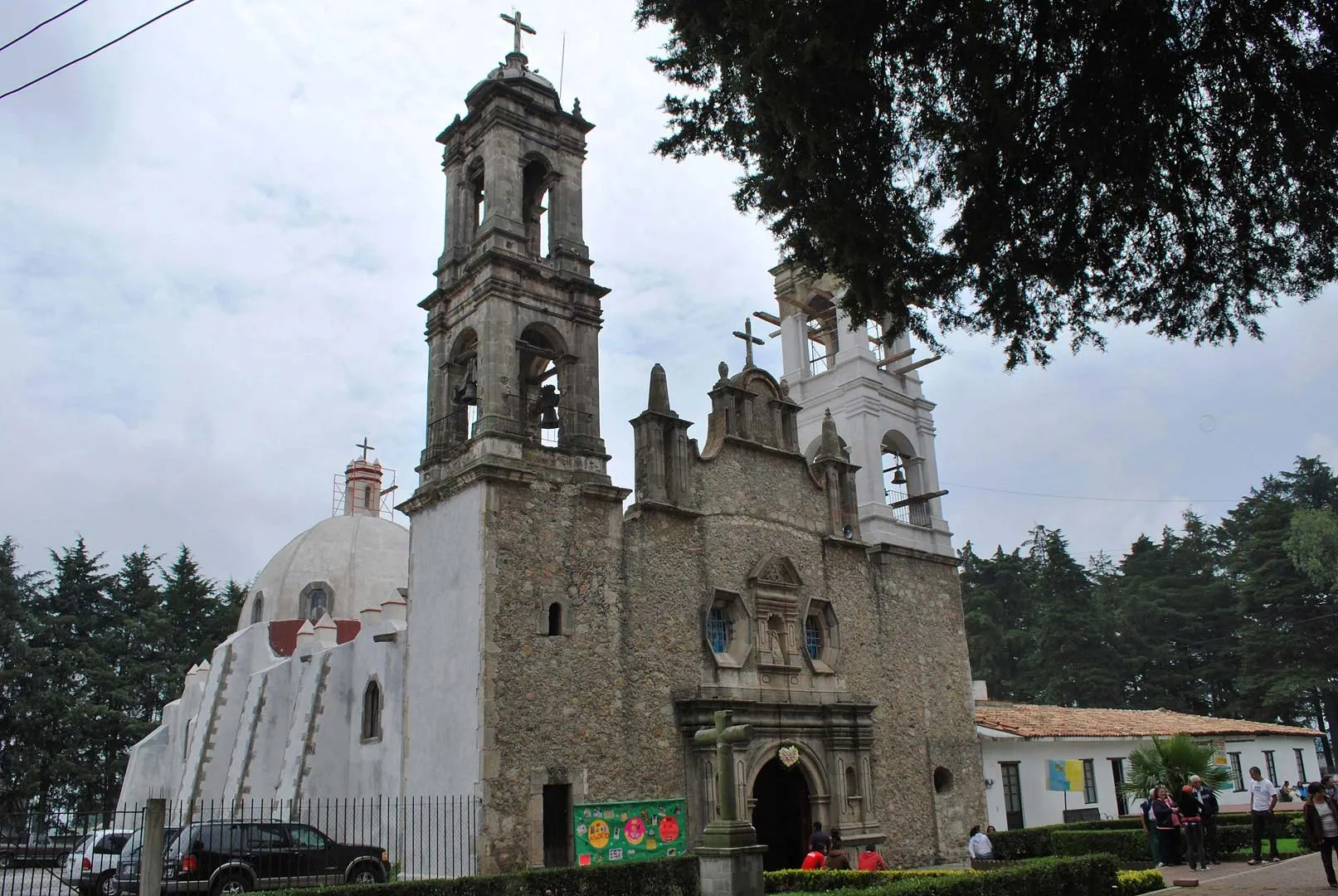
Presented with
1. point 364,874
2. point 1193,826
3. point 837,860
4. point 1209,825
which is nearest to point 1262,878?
point 1193,826

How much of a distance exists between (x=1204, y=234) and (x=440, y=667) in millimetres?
12396

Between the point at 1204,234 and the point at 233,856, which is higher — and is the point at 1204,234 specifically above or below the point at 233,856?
above

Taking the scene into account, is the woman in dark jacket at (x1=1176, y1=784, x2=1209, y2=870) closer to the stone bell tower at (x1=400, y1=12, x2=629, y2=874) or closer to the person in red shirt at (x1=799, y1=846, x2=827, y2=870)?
the person in red shirt at (x1=799, y1=846, x2=827, y2=870)

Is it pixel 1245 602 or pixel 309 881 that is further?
pixel 1245 602

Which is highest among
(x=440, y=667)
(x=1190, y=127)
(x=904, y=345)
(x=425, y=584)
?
(x=904, y=345)

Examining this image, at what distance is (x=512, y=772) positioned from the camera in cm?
1508

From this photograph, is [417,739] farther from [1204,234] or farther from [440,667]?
[1204,234]

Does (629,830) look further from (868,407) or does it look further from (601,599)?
(868,407)

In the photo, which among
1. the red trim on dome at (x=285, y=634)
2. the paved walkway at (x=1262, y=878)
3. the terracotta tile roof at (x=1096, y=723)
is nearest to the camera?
the paved walkway at (x=1262, y=878)

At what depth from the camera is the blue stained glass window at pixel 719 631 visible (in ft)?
60.5

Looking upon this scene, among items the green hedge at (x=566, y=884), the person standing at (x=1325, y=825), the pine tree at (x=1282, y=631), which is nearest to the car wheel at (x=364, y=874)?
the green hedge at (x=566, y=884)

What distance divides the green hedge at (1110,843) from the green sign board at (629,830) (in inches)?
292

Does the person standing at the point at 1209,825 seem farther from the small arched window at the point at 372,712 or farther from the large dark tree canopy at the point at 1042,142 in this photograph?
the small arched window at the point at 372,712

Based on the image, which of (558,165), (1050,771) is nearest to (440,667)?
(558,165)
